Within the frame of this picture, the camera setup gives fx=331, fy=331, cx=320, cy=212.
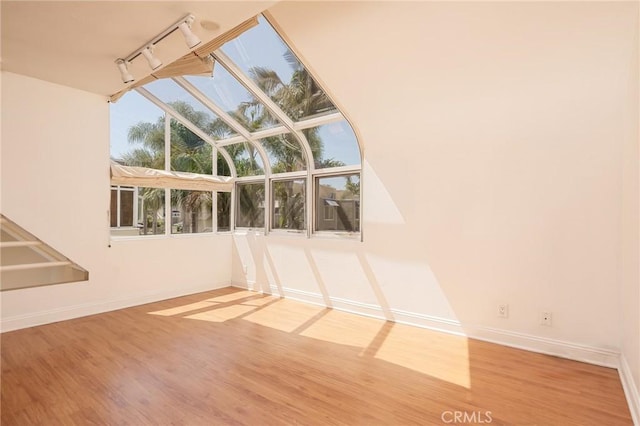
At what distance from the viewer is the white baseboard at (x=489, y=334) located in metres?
2.77

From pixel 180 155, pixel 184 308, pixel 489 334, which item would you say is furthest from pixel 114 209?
pixel 489 334

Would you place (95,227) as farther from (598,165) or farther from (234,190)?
(598,165)

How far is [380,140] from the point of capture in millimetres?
3936

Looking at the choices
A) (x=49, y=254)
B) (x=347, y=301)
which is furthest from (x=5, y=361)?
(x=347, y=301)

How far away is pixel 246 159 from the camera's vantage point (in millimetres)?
5535

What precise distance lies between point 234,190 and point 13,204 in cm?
293

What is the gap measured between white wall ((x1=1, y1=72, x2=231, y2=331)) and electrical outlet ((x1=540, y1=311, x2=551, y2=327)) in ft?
15.1

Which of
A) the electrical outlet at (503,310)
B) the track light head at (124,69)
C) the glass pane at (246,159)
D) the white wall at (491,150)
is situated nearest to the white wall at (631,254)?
the white wall at (491,150)

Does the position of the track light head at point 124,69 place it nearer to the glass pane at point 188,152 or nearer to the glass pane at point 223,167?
the glass pane at point 188,152

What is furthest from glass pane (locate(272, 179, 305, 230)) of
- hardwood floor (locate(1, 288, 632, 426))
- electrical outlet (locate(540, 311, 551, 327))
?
electrical outlet (locate(540, 311, 551, 327))

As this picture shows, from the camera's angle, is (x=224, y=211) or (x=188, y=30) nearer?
(x=188, y=30)

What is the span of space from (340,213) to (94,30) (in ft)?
10.4

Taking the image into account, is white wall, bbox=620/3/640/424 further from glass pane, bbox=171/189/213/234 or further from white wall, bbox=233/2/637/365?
glass pane, bbox=171/189/213/234

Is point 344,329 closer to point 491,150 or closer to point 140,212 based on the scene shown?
point 491,150
